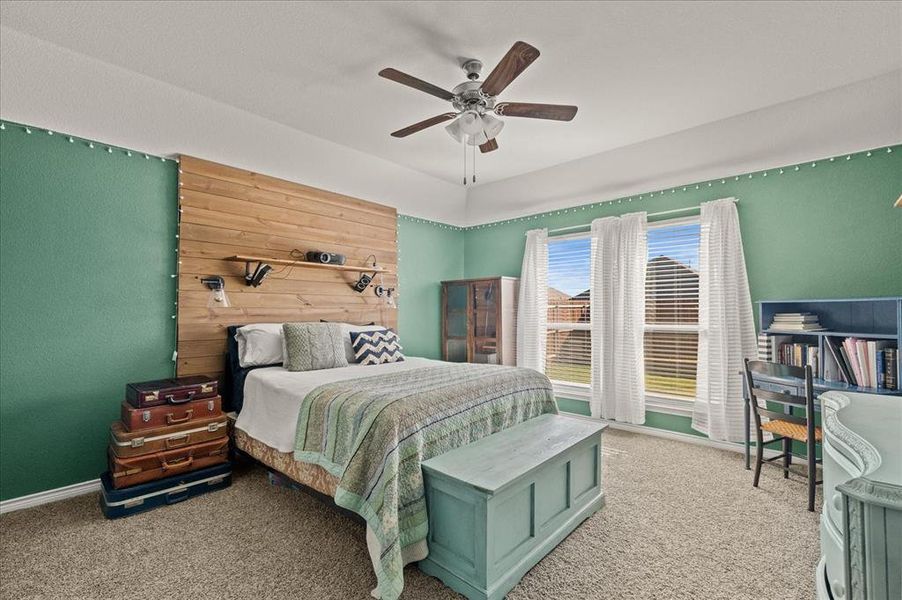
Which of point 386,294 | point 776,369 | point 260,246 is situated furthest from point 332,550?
point 776,369

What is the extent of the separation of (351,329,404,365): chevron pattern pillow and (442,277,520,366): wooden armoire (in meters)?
1.42

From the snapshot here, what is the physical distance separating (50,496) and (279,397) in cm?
162

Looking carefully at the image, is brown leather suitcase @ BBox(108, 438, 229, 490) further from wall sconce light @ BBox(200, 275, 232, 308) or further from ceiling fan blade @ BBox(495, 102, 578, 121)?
ceiling fan blade @ BBox(495, 102, 578, 121)

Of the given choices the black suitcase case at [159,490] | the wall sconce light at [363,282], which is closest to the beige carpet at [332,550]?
the black suitcase case at [159,490]

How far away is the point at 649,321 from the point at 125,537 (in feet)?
14.3

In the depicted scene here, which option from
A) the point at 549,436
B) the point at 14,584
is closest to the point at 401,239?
the point at 549,436

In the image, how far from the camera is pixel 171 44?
247 cm

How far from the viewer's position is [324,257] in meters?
3.88

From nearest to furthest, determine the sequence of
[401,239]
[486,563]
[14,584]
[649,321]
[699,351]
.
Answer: [486,563] < [14,584] < [699,351] < [649,321] < [401,239]

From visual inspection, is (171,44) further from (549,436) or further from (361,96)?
(549,436)

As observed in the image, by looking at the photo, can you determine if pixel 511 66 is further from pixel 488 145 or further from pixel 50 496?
pixel 50 496

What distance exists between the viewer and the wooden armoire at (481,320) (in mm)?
4848

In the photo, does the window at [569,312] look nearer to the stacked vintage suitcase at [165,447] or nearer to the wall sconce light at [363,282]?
the wall sconce light at [363,282]

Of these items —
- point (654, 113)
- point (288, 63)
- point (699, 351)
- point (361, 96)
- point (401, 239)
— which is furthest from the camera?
point (401, 239)
